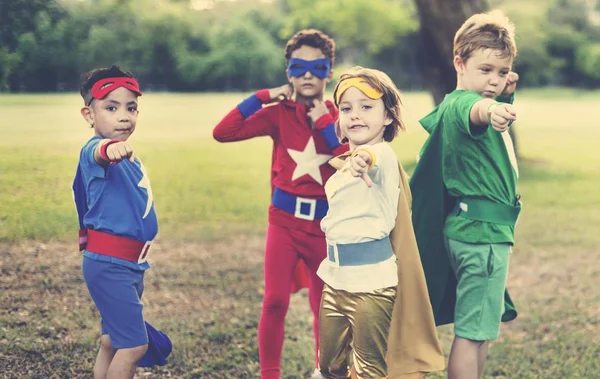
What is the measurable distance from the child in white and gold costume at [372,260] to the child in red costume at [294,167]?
56 centimetres

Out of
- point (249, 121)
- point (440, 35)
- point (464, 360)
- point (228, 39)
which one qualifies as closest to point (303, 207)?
point (249, 121)

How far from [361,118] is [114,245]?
3.90 feet

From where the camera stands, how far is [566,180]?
1090cm

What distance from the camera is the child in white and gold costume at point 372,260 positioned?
3016 mm

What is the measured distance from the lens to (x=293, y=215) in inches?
148

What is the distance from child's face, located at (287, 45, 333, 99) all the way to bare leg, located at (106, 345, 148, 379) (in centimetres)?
159

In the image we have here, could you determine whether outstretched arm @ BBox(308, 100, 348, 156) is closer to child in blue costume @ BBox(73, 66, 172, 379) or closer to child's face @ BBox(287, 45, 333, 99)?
child's face @ BBox(287, 45, 333, 99)

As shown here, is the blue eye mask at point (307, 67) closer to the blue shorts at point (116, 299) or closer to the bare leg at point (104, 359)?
the blue shorts at point (116, 299)

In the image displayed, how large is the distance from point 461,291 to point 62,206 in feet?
10.6

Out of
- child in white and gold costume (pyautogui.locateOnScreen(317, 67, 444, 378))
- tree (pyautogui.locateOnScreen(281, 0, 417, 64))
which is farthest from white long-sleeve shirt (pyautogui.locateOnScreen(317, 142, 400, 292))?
tree (pyautogui.locateOnScreen(281, 0, 417, 64))

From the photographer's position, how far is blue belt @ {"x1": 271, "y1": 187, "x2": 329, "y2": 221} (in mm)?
3746

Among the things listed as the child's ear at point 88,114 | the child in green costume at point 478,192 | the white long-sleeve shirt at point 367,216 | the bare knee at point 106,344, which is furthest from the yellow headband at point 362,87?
the bare knee at point 106,344

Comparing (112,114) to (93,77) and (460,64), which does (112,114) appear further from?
(460,64)

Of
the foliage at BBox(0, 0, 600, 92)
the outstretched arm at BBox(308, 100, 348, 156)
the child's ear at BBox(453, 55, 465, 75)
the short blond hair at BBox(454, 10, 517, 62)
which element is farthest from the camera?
the foliage at BBox(0, 0, 600, 92)
